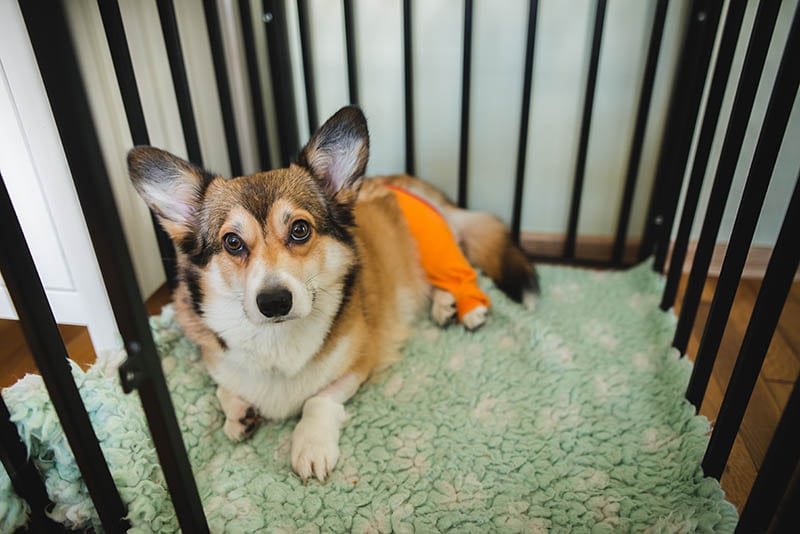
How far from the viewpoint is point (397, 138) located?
1.76 meters

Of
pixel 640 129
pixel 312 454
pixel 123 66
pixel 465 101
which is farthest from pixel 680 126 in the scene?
pixel 123 66

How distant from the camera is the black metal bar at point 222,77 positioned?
4.24 feet

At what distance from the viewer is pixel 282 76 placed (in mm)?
1567

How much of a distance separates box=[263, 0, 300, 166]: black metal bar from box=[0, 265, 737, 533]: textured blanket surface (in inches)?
25.5

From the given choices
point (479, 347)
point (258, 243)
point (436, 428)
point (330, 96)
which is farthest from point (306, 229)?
point (330, 96)

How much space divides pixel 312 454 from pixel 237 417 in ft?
0.66

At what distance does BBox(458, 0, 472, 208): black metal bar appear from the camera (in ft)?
4.75

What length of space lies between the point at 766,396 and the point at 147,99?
A: 5.58ft

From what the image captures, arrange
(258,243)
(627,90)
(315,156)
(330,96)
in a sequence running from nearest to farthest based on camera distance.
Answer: (258,243) < (315,156) < (627,90) < (330,96)

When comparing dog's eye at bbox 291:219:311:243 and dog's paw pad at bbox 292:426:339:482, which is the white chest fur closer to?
dog's paw pad at bbox 292:426:339:482

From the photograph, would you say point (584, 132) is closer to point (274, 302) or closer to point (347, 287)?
point (347, 287)

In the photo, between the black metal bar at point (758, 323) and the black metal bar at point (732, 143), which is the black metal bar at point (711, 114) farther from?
the black metal bar at point (758, 323)

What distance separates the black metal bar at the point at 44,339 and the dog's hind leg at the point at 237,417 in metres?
0.35

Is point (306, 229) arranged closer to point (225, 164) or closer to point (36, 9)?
point (36, 9)
